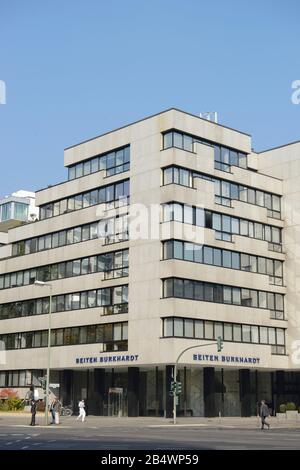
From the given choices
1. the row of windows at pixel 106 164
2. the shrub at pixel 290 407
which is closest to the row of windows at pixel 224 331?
the shrub at pixel 290 407

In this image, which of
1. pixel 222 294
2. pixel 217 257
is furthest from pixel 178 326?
pixel 217 257

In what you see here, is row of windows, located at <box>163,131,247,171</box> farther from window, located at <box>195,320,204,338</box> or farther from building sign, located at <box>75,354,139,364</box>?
building sign, located at <box>75,354,139,364</box>

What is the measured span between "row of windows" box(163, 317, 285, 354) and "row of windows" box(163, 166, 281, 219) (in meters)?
10.5

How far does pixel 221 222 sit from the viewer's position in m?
58.6

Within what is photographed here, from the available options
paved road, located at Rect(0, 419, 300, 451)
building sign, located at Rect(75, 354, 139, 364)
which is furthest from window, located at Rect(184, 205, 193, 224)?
paved road, located at Rect(0, 419, 300, 451)

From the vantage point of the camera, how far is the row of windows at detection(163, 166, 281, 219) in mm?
55562

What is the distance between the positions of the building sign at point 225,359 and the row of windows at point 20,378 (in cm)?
1742

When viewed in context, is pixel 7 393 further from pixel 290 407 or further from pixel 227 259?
pixel 290 407

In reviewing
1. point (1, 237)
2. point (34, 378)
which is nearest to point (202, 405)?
point (34, 378)

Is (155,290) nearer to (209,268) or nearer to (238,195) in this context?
(209,268)

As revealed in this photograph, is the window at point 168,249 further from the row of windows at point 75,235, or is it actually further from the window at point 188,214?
the row of windows at point 75,235

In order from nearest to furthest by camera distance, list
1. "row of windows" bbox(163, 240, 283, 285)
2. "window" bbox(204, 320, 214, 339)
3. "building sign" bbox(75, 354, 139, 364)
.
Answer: "row of windows" bbox(163, 240, 283, 285) < "building sign" bbox(75, 354, 139, 364) < "window" bbox(204, 320, 214, 339)

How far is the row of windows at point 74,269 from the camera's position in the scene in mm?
57438

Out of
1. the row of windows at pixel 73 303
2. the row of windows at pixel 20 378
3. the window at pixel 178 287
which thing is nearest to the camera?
the window at pixel 178 287
